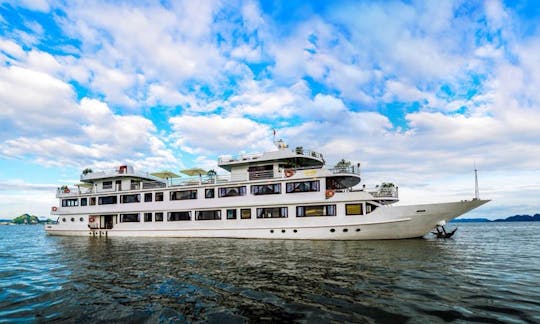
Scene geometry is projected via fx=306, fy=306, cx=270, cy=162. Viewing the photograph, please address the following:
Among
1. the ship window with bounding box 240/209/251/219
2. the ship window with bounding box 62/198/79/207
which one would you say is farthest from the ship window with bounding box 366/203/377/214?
the ship window with bounding box 62/198/79/207

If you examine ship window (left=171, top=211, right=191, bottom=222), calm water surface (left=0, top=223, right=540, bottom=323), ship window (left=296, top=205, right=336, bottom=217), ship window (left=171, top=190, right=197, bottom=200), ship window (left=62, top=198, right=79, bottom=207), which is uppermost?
ship window (left=171, top=190, right=197, bottom=200)

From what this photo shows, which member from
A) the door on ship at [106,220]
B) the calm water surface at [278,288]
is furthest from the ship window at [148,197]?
the calm water surface at [278,288]

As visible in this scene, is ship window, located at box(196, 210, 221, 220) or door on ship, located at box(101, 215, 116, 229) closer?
ship window, located at box(196, 210, 221, 220)

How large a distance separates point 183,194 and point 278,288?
2102 cm

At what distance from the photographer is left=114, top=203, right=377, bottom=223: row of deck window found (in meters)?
22.3

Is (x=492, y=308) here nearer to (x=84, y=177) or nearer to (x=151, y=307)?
(x=151, y=307)

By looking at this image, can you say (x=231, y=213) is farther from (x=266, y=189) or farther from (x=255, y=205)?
(x=266, y=189)

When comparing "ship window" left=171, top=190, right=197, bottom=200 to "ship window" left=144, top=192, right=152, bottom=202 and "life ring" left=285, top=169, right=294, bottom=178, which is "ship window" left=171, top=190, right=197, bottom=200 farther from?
"life ring" left=285, top=169, right=294, bottom=178

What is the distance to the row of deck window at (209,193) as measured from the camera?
2414 cm

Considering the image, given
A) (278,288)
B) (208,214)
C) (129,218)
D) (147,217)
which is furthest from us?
(129,218)

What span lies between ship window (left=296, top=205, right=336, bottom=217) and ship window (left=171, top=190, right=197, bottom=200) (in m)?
10.2

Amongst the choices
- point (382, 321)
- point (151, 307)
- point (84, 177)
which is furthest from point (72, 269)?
point (84, 177)

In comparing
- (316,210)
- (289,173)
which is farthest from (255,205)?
(316,210)

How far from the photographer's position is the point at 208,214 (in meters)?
27.4
